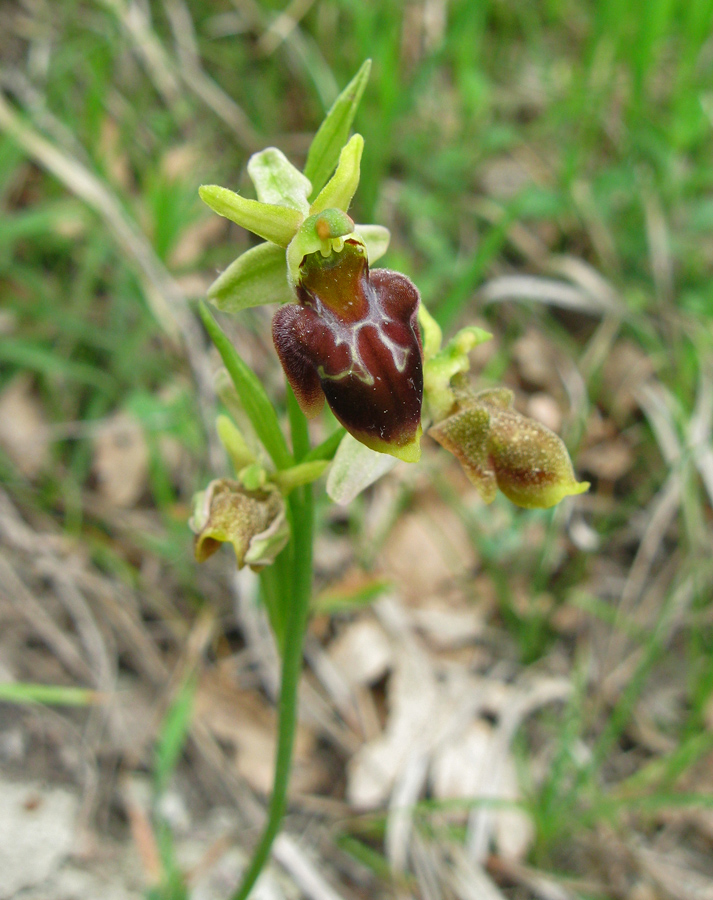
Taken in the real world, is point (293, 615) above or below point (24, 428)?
above

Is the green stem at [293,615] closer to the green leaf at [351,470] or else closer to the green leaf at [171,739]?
the green leaf at [351,470]

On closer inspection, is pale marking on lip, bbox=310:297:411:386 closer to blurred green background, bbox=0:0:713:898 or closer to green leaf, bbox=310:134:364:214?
green leaf, bbox=310:134:364:214

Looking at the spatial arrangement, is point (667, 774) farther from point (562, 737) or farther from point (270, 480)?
point (270, 480)

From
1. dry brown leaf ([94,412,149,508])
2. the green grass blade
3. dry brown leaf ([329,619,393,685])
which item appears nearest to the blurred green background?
dry brown leaf ([94,412,149,508])

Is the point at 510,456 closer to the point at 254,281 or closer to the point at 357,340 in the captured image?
the point at 357,340

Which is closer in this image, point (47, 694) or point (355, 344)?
point (355, 344)

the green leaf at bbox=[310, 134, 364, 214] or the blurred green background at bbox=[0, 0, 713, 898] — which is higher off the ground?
the green leaf at bbox=[310, 134, 364, 214]

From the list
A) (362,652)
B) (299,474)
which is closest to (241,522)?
(299,474)
